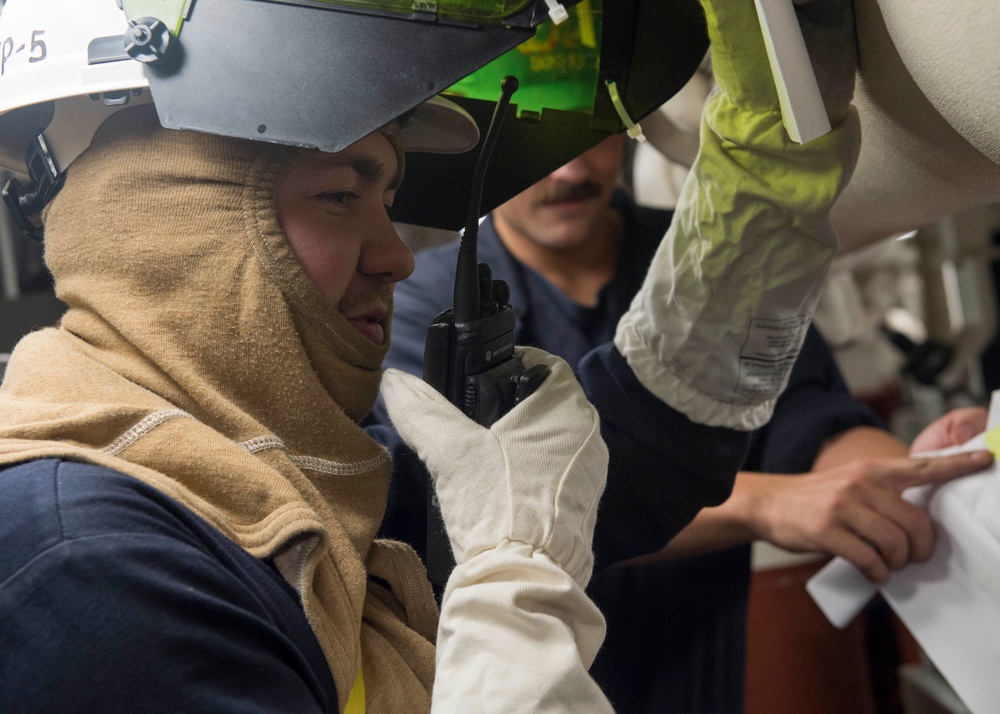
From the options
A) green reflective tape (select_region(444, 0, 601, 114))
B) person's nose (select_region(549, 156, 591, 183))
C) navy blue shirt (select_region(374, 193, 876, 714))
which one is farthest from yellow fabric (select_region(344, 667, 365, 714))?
person's nose (select_region(549, 156, 591, 183))

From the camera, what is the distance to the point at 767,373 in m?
0.95

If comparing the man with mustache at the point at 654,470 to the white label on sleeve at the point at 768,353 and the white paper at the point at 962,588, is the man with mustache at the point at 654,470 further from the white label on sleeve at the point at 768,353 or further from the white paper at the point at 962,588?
the white label on sleeve at the point at 768,353

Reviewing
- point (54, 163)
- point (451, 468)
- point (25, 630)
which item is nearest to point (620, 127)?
point (451, 468)

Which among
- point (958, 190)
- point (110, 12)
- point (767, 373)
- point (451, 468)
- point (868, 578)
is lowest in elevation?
point (868, 578)

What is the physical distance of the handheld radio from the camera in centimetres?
76

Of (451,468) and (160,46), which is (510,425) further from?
(160,46)

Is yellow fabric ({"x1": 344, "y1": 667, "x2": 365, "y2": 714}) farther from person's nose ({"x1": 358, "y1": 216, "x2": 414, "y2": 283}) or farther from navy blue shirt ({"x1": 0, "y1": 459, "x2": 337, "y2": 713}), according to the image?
person's nose ({"x1": 358, "y1": 216, "x2": 414, "y2": 283})

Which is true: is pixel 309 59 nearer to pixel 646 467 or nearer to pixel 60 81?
pixel 60 81

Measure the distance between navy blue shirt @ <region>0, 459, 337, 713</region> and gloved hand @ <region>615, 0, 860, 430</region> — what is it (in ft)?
1.68

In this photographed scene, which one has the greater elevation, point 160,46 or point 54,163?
point 160,46

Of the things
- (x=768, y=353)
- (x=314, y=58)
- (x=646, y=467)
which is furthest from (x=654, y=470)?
(x=314, y=58)

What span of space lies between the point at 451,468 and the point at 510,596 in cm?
12

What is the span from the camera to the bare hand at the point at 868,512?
1028 millimetres

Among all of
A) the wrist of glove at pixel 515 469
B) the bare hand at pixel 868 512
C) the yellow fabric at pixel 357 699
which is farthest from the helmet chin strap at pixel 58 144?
the bare hand at pixel 868 512
